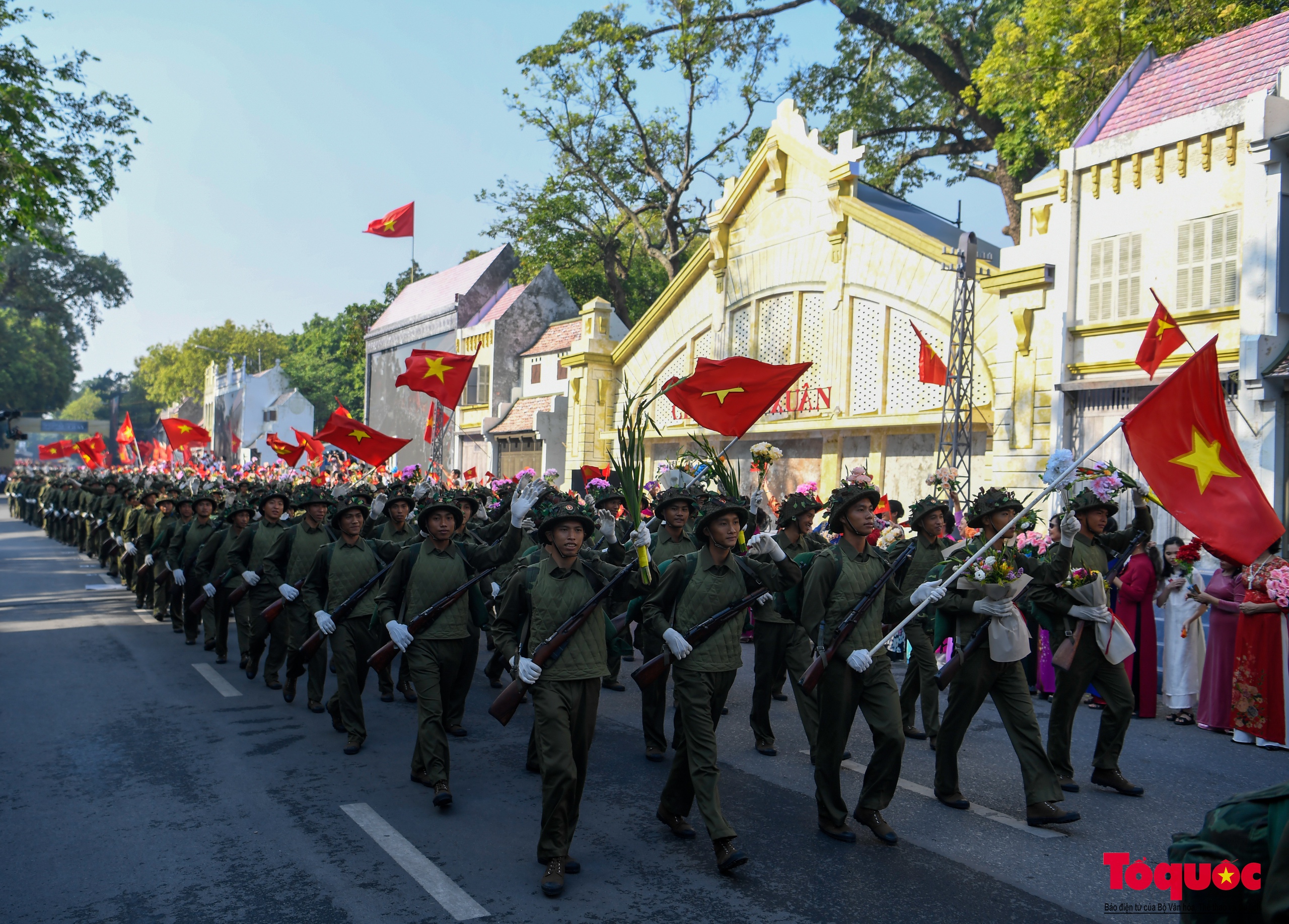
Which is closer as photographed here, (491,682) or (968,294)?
(491,682)

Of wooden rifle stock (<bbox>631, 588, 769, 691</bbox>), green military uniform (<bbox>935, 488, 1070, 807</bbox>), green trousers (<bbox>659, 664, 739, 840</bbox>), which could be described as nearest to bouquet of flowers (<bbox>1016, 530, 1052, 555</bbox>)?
green military uniform (<bbox>935, 488, 1070, 807</bbox>)

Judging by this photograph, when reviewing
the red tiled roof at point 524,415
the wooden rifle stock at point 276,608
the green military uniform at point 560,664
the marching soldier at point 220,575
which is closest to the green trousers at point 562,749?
the green military uniform at point 560,664

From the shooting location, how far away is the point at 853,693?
598 centimetres

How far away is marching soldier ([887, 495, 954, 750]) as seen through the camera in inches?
317

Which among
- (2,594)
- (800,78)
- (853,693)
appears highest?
(800,78)

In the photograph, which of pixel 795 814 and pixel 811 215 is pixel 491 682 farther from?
pixel 811 215

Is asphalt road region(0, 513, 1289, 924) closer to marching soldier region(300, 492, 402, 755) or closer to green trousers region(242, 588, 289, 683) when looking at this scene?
marching soldier region(300, 492, 402, 755)

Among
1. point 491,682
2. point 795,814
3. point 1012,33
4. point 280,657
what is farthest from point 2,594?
point 1012,33

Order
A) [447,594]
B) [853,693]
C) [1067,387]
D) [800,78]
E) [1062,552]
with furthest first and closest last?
[800,78]
[1067,387]
[447,594]
[1062,552]
[853,693]

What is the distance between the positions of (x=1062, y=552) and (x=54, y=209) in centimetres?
1536

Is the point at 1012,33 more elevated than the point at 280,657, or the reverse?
the point at 1012,33

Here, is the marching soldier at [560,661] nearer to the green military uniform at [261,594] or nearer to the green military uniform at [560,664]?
the green military uniform at [560,664]

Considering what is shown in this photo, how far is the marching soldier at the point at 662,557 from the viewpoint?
7668mm

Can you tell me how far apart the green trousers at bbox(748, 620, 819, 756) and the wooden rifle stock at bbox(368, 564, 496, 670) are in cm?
220
